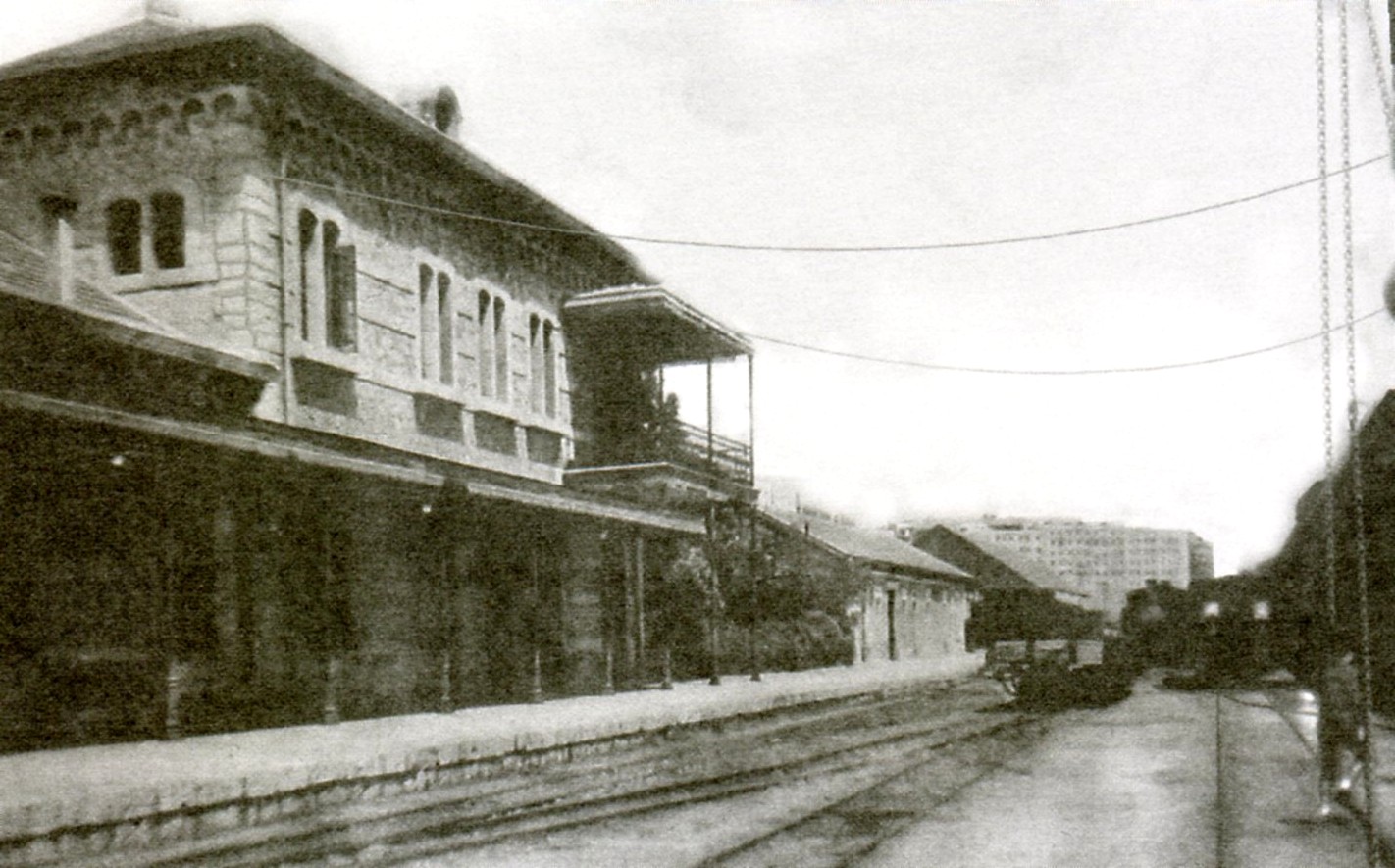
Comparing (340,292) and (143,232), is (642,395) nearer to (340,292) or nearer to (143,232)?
(340,292)

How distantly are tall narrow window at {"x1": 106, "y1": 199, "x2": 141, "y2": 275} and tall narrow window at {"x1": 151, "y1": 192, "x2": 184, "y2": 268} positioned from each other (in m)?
0.19

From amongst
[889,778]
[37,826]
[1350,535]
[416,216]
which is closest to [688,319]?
[416,216]

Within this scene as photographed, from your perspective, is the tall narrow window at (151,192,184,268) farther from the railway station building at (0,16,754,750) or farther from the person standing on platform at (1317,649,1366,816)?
the person standing on platform at (1317,649,1366,816)

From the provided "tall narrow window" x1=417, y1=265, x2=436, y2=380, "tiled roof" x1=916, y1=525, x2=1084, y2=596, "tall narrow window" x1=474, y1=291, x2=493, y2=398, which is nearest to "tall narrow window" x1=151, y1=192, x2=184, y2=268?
"tall narrow window" x1=417, y1=265, x2=436, y2=380

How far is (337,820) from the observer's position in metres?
10.5

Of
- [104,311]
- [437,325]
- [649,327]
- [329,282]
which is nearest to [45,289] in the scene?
[104,311]

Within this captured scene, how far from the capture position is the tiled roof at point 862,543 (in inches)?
1684

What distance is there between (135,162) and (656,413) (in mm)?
13264

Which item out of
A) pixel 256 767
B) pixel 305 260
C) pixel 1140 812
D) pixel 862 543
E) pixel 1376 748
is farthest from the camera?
pixel 862 543

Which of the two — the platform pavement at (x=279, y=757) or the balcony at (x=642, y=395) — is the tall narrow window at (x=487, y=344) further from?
the platform pavement at (x=279, y=757)

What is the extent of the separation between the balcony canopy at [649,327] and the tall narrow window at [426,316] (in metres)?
4.96

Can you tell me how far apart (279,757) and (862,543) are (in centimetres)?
3664

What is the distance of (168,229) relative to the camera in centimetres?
1641

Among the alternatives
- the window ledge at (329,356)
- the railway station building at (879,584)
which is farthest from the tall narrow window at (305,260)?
the railway station building at (879,584)
